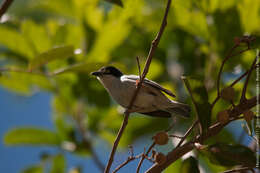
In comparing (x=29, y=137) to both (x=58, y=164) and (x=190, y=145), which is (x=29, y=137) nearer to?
(x=58, y=164)

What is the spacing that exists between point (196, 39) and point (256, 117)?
1.83 meters

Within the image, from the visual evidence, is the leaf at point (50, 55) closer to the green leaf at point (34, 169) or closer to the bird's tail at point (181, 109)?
the bird's tail at point (181, 109)

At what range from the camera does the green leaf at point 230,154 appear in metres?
1.38

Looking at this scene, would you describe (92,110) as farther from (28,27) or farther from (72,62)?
(28,27)

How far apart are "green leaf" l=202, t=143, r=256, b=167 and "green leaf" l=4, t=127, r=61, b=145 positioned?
214 cm

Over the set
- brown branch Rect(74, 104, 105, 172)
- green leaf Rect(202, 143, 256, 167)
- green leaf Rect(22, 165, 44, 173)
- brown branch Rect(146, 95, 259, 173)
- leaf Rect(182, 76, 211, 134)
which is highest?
brown branch Rect(74, 104, 105, 172)

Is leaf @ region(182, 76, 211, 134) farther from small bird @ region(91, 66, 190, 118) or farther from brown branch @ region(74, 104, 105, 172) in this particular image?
brown branch @ region(74, 104, 105, 172)

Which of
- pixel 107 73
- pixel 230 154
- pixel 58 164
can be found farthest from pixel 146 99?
pixel 230 154

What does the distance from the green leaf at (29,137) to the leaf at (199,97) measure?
79.3 inches

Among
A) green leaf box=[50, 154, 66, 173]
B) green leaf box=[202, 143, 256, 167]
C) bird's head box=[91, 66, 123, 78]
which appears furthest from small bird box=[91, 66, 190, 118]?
green leaf box=[202, 143, 256, 167]

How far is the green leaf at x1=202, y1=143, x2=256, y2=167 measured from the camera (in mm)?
1375

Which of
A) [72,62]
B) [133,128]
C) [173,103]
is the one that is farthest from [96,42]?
[173,103]

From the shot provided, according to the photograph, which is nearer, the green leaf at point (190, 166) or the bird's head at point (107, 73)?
the green leaf at point (190, 166)

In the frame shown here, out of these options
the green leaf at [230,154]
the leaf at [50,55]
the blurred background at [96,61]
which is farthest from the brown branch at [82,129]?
the green leaf at [230,154]
